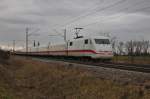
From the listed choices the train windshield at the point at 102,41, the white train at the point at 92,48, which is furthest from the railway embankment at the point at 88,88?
the train windshield at the point at 102,41

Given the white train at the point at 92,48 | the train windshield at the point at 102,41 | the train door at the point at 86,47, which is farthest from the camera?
the train door at the point at 86,47

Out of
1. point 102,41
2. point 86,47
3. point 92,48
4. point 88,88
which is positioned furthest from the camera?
point 86,47

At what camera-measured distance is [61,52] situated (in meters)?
43.8

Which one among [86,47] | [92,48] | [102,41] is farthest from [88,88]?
[86,47]

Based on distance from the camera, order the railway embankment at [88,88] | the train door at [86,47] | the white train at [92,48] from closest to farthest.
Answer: the railway embankment at [88,88] < the white train at [92,48] < the train door at [86,47]

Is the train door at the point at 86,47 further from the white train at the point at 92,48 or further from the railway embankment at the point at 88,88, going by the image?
the railway embankment at the point at 88,88

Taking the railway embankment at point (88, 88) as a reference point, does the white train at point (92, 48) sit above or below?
above

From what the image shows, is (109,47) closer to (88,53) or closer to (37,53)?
(88,53)

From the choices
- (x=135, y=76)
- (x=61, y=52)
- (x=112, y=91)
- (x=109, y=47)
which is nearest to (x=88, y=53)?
(x=109, y=47)

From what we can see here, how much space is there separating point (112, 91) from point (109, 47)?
18580mm

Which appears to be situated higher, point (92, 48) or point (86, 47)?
point (86, 47)

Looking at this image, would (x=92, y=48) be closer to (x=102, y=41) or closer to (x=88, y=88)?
(x=102, y=41)

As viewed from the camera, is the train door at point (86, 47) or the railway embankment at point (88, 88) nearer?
the railway embankment at point (88, 88)

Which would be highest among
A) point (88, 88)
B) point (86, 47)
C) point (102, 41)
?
point (102, 41)
